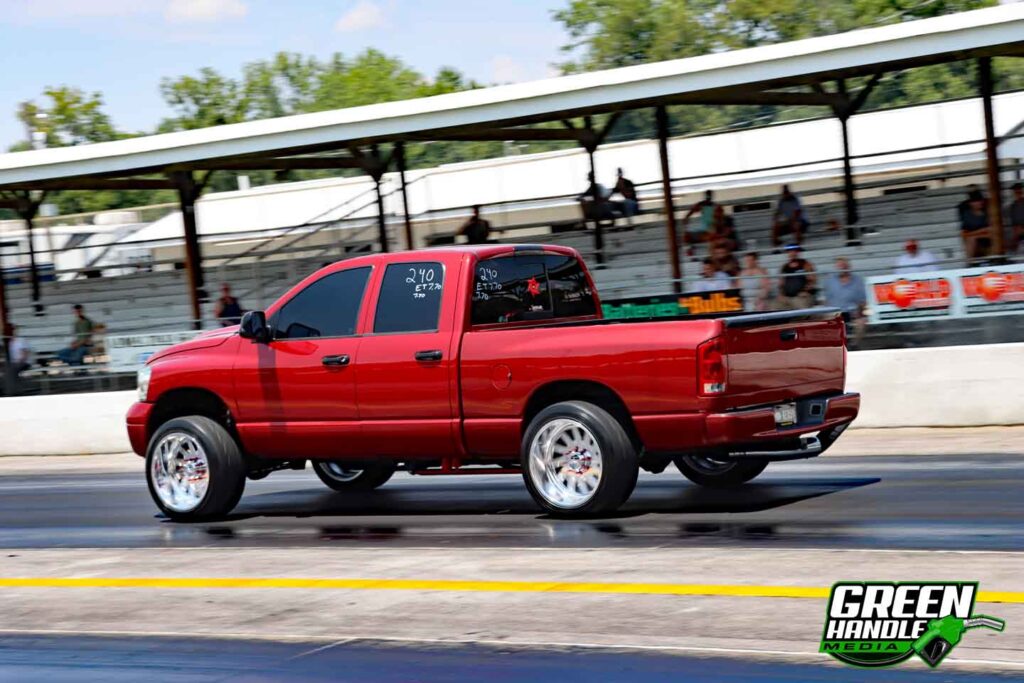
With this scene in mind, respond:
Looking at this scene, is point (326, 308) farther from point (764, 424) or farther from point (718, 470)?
point (764, 424)

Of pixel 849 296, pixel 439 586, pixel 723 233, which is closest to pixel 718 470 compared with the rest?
pixel 439 586

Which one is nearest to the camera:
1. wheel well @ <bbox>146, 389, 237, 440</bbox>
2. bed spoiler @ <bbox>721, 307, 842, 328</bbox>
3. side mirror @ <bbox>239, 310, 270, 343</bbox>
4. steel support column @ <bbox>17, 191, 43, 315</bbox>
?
bed spoiler @ <bbox>721, 307, 842, 328</bbox>

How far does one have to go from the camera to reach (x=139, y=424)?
40.2 feet

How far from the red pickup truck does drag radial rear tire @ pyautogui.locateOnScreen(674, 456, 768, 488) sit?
0.01 m

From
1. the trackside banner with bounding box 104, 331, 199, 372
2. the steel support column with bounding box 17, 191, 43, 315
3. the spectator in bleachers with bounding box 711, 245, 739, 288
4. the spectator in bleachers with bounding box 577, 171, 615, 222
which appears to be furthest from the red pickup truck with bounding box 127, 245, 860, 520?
the steel support column with bounding box 17, 191, 43, 315

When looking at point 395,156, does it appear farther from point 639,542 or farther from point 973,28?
point 639,542

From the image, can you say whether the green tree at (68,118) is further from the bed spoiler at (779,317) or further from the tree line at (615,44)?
the bed spoiler at (779,317)

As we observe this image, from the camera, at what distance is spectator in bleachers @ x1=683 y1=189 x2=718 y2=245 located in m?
22.6

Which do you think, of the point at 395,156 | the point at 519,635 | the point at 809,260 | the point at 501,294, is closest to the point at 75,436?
the point at 395,156

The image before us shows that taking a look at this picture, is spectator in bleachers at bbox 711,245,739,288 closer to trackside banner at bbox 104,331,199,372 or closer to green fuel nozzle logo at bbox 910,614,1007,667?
trackside banner at bbox 104,331,199,372

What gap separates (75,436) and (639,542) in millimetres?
13475

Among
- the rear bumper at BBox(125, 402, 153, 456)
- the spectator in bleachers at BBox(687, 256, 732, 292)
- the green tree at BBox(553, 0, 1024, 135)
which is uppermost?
the green tree at BBox(553, 0, 1024, 135)

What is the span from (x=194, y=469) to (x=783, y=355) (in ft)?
15.6

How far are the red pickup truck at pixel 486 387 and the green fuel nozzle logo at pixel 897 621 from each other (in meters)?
2.77
